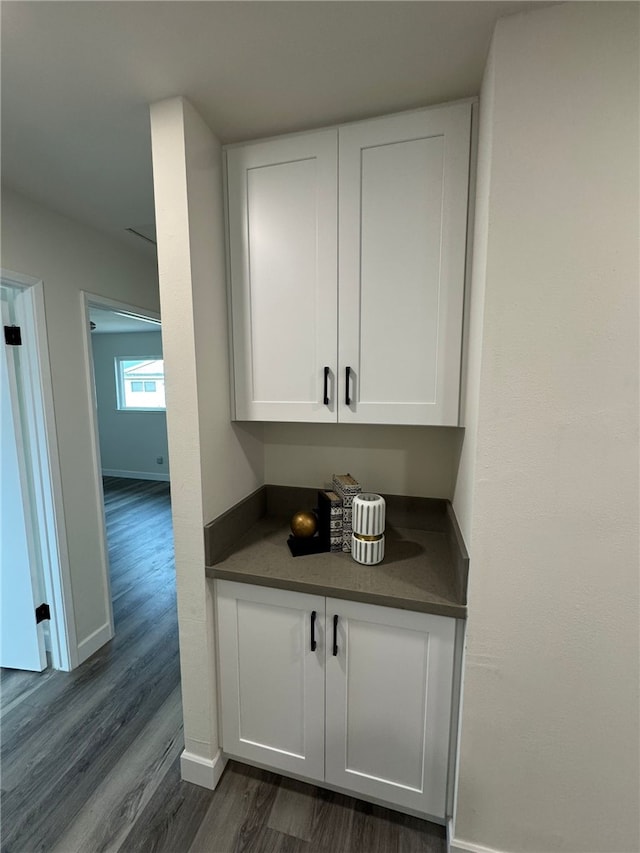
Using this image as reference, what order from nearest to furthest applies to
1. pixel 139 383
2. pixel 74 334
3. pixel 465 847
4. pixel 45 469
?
pixel 465 847, pixel 45 469, pixel 74 334, pixel 139 383

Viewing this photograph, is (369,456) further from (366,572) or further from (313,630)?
(313,630)

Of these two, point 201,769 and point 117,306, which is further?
point 117,306

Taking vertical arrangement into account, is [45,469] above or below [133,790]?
above

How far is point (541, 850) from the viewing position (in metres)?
1.05

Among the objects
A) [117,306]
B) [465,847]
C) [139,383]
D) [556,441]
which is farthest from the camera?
[139,383]

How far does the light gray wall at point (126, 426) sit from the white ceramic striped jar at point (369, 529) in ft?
16.7

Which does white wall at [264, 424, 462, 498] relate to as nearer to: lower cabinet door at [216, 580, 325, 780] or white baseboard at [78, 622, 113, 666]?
lower cabinet door at [216, 580, 325, 780]

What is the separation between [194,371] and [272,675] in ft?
3.64

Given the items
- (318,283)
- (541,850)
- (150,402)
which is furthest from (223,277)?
(150,402)

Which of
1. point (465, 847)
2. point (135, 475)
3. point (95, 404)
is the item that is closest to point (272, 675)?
point (465, 847)

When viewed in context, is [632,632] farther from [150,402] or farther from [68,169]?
[150,402]

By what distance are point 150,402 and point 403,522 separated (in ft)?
17.3

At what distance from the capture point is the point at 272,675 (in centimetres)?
130

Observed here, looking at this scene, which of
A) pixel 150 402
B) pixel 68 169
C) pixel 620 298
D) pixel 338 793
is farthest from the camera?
pixel 150 402
